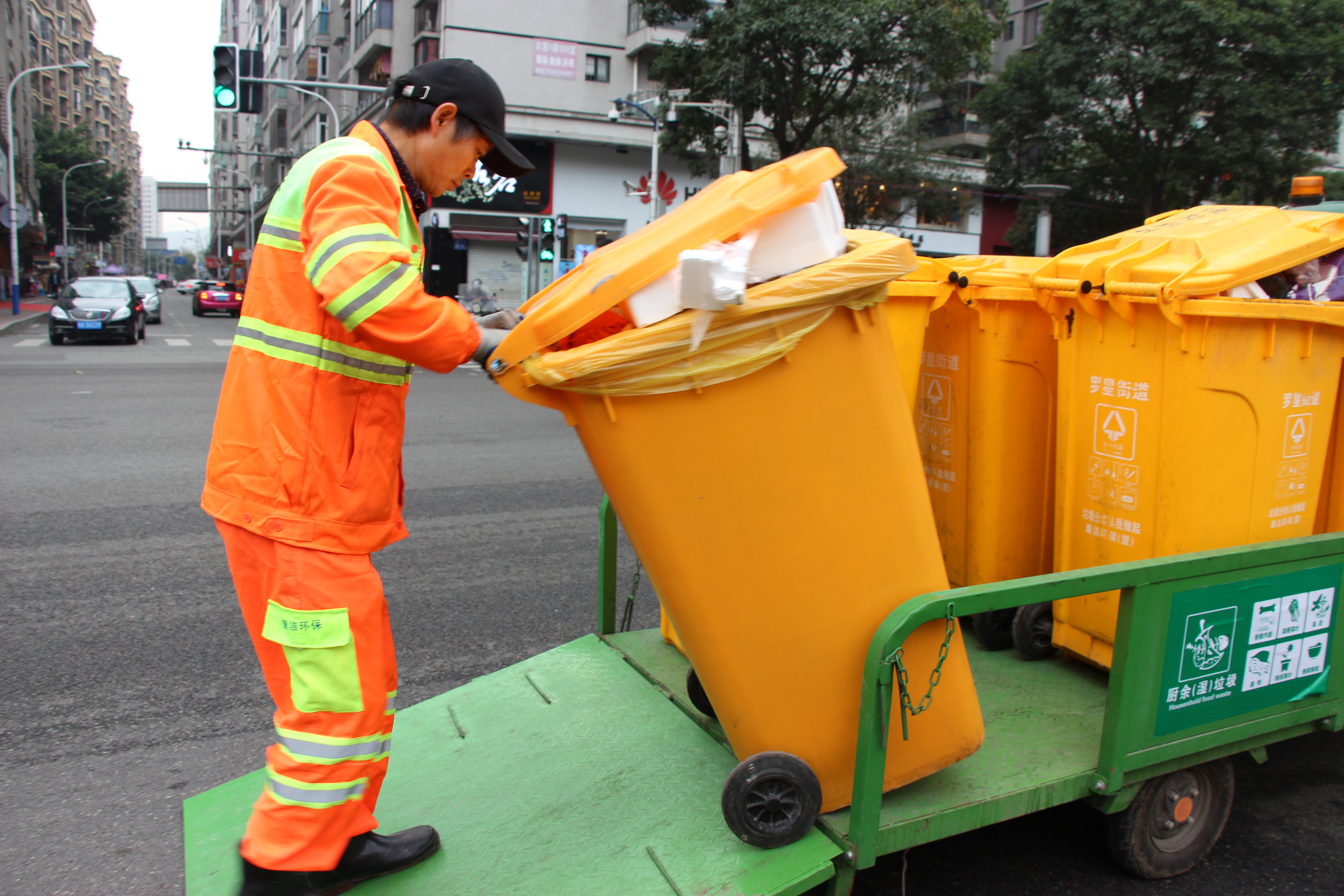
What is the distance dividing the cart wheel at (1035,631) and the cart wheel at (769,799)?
122cm

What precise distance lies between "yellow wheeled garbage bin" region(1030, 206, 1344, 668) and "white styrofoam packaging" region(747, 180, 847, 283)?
44.0 inches

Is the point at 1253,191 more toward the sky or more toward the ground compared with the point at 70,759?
more toward the sky

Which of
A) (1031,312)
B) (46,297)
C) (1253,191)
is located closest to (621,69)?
(1253,191)

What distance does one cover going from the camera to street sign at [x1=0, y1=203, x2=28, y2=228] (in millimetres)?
23141

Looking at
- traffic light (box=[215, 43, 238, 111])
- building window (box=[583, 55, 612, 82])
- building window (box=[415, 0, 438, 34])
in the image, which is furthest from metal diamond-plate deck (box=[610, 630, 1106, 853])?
building window (box=[415, 0, 438, 34])

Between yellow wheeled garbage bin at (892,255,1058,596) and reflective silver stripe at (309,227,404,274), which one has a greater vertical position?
reflective silver stripe at (309,227,404,274)

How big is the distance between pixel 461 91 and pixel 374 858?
156 cm

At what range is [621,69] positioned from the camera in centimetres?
3466

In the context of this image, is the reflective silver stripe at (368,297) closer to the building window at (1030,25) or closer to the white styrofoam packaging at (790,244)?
the white styrofoam packaging at (790,244)

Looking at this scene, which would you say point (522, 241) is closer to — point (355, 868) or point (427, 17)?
point (427, 17)

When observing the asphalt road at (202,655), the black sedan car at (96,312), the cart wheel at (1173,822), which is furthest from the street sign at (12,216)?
the cart wheel at (1173,822)

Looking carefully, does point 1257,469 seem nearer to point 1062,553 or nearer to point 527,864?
point 1062,553

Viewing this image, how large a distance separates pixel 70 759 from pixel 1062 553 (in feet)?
10.2

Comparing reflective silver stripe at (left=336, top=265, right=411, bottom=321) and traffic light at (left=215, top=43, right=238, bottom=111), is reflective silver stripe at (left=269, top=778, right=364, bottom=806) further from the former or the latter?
traffic light at (left=215, top=43, right=238, bottom=111)
